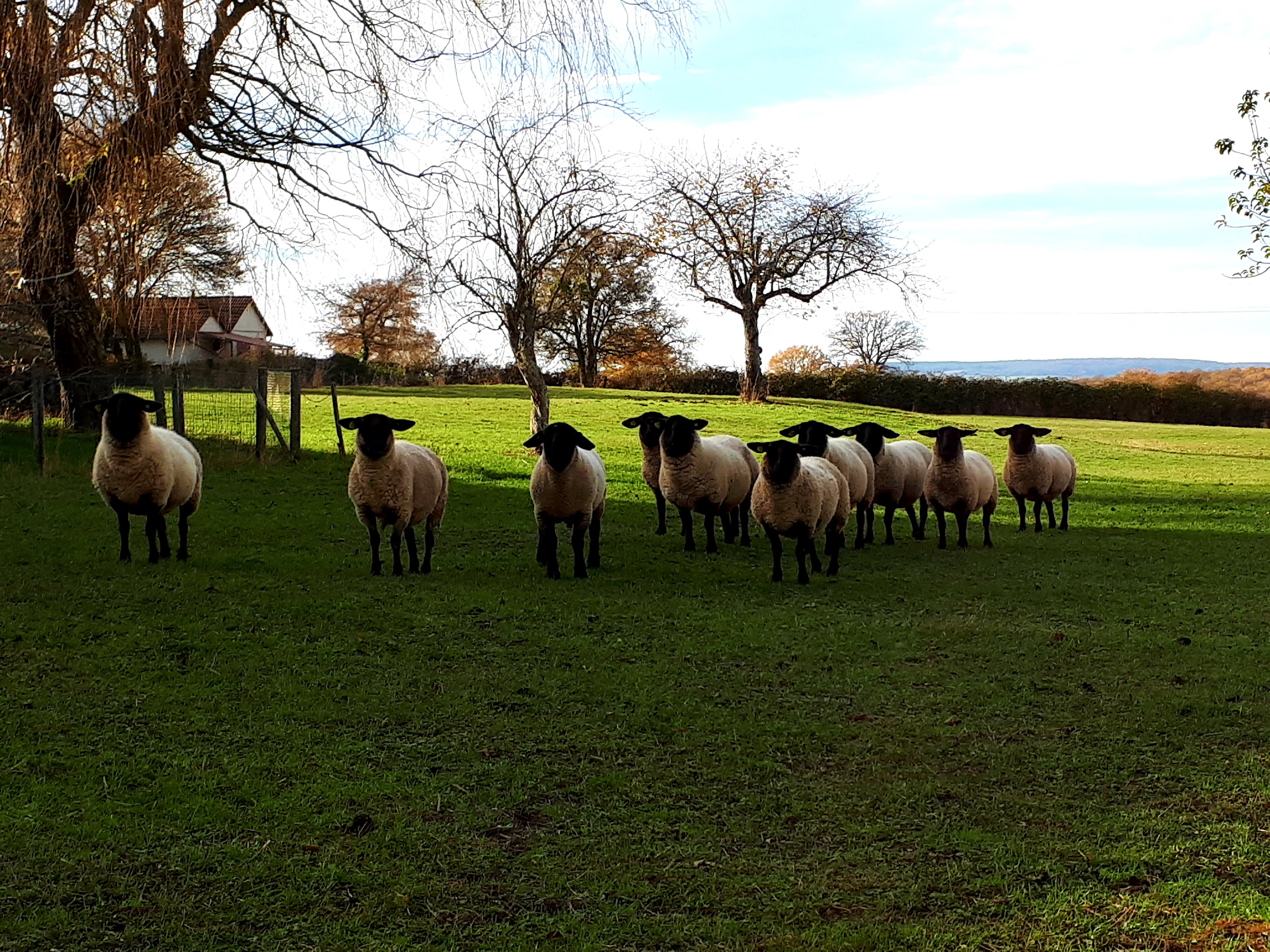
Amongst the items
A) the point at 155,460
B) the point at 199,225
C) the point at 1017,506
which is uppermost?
the point at 199,225

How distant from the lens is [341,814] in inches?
190

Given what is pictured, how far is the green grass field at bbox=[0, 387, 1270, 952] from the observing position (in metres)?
3.99

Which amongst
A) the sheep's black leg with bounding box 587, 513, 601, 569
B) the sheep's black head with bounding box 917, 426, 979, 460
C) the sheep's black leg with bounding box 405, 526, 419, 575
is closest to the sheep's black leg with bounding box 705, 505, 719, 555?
the sheep's black leg with bounding box 587, 513, 601, 569

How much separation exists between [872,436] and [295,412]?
11.4 m

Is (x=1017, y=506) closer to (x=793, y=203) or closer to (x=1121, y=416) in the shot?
(x=793, y=203)

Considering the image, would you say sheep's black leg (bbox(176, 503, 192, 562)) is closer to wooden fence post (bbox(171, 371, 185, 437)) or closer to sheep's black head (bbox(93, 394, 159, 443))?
sheep's black head (bbox(93, 394, 159, 443))

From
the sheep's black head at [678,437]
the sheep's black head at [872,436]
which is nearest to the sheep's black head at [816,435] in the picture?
the sheep's black head at [872,436]

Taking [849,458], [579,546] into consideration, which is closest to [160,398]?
[579,546]

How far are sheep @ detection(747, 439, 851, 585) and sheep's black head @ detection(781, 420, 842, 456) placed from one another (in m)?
1.45

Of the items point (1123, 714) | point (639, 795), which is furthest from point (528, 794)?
point (1123, 714)

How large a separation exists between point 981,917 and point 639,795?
1709mm

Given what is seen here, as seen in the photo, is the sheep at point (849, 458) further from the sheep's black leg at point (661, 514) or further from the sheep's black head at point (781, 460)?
the sheep's black leg at point (661, 514)

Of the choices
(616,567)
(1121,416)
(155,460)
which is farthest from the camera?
(1121,416)

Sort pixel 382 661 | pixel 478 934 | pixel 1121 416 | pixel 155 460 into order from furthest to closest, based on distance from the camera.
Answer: pixel 1121 416 → pixel 155 460 → pixel 382 661 → pixel 478 934
